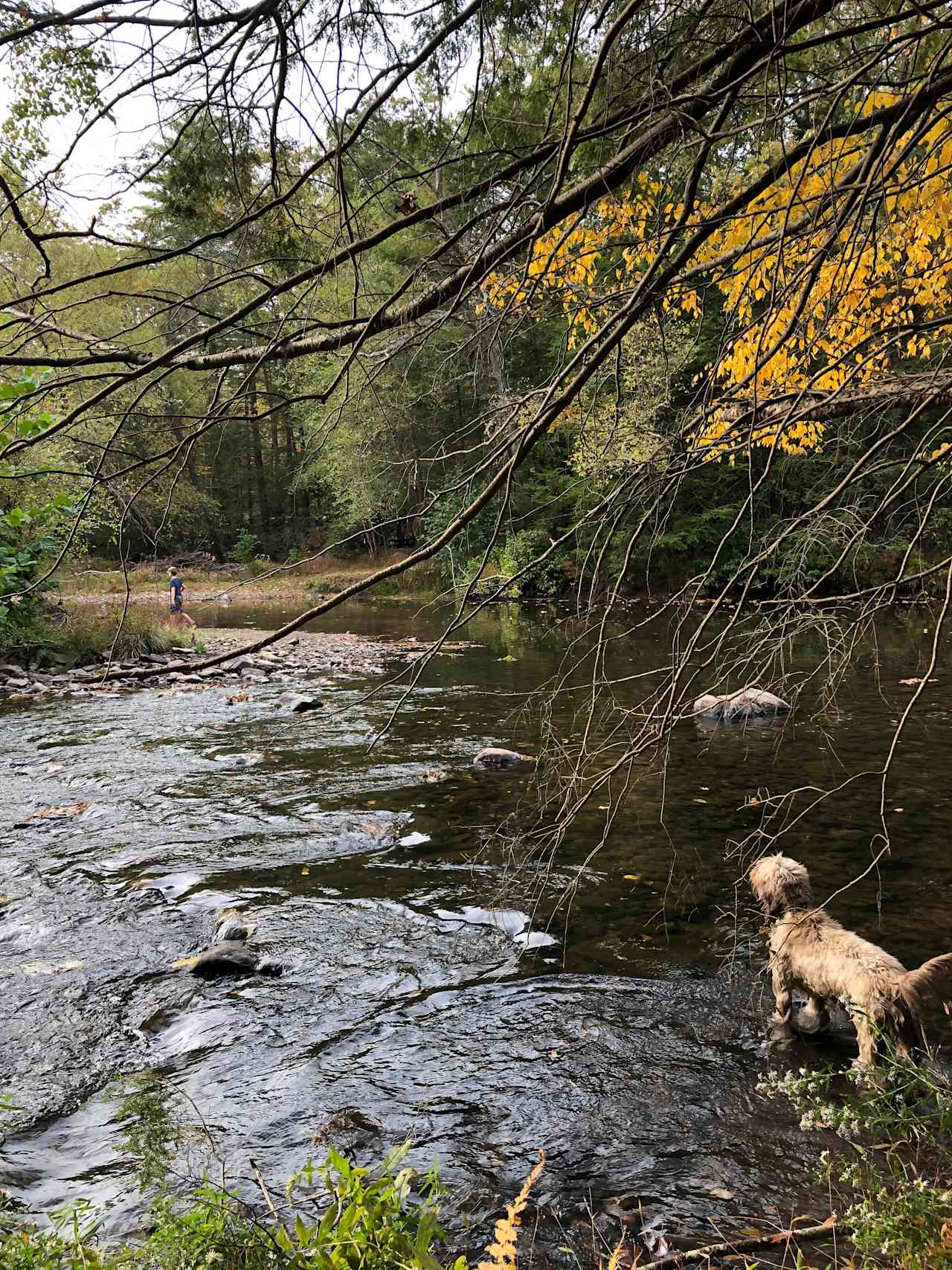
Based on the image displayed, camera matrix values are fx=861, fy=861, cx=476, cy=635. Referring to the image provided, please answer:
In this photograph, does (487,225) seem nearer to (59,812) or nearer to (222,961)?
(222,961)

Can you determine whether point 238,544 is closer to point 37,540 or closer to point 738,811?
point 37,540

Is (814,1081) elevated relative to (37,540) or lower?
lower

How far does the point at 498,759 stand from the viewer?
962 cm

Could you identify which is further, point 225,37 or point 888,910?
point 888,910

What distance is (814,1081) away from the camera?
3350 mm

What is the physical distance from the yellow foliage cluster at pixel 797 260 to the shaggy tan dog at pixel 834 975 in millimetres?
2282

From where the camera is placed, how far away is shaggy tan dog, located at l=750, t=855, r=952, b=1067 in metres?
3.66

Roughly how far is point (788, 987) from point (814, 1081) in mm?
1066

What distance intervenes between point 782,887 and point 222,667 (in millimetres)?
13344

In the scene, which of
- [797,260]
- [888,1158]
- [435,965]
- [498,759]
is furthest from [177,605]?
[888,1158]

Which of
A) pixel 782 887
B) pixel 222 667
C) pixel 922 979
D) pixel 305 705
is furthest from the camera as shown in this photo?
pixel 222 667

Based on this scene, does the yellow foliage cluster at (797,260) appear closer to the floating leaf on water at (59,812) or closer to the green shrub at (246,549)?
the floating leaf on water at (59,812)

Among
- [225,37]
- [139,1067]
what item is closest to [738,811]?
[139,1067]

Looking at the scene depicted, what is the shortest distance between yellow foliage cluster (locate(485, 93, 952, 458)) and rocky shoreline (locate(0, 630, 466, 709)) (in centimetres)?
956
